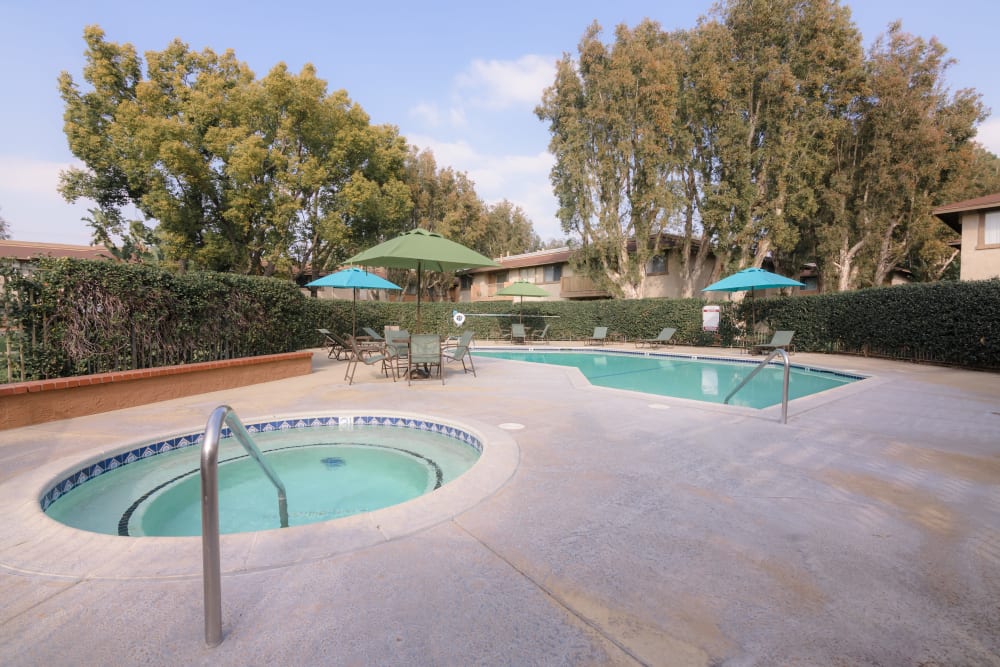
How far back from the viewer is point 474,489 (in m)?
3.08

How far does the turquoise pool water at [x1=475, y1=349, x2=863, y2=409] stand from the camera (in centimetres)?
865

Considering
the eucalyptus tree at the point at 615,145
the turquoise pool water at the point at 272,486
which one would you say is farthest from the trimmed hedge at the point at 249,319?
the eucalyptus tree at the point at 615,145

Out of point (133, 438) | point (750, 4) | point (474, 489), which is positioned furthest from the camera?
point (750, 4)

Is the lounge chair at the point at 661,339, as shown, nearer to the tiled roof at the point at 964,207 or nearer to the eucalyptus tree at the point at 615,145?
the eucalyptus tree at the point at 615,145

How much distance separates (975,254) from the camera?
1538cm

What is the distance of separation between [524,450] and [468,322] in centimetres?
1716

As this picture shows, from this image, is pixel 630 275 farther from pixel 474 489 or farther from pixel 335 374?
pixel 474 489

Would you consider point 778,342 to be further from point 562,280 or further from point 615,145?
point 562,280

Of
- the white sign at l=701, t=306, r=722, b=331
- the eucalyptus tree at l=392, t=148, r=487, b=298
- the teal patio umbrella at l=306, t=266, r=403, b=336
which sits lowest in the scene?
the white sign at l=701, t=306, r=722, b=331

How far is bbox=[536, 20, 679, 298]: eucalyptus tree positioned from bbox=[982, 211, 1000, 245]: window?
33.3ft

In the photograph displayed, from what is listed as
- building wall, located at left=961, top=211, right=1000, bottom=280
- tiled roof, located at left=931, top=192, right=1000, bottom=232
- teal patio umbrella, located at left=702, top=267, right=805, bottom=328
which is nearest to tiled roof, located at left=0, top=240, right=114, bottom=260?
teal patio umbrella, located at left=702, top=267, right=805, bottom=328

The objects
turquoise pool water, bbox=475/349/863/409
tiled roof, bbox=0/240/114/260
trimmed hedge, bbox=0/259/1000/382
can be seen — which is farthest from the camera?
tiled roof, bbox=0/240/114/260

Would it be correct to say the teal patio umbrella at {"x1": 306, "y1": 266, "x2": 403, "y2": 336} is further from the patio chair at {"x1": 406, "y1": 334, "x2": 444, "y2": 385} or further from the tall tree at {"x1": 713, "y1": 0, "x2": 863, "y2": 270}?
the tall tree at {"x1": 713, "y1": 0, "x2": 863, "y2": 270}

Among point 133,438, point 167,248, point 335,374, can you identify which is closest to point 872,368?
point 335,374
